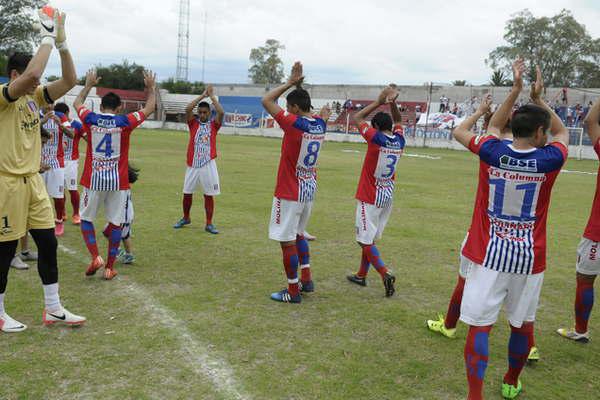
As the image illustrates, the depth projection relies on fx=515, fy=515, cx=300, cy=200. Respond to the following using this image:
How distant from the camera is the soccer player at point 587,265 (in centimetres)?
482

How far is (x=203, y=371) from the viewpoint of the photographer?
4.13 metres

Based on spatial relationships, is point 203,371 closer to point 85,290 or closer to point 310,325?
point 310,325

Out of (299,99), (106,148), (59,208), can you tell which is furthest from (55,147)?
(299,99)

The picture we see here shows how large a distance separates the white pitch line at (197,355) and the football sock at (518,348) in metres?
2.03

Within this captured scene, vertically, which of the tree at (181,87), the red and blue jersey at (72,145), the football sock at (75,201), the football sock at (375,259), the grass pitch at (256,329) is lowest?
the grass pitch at (256,329)

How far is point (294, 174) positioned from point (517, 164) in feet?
9.13

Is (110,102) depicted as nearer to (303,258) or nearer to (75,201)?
(303,258)

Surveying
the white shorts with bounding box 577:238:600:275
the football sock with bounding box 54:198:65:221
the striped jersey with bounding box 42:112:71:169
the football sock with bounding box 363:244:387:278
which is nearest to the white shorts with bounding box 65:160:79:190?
the striped jersey with bounding box 42:112:71:169

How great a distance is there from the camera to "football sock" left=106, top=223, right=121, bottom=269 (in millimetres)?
6410

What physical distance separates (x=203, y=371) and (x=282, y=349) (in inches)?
30.7

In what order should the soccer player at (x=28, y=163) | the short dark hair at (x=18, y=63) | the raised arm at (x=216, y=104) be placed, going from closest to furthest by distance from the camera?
the soccer player at (x=28, y=163) < the short dark hair at (x=18, y=63) < the raised arm at (x=216, y=104)

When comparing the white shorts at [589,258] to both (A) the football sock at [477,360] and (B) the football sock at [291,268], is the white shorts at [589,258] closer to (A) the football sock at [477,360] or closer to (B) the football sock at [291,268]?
(A) the football sock at [477,360]

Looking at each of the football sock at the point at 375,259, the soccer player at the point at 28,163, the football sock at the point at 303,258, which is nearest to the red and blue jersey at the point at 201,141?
the football sock at the point at 303,258

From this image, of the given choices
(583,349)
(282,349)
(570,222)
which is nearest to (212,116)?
(282,349)
